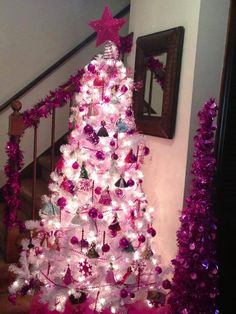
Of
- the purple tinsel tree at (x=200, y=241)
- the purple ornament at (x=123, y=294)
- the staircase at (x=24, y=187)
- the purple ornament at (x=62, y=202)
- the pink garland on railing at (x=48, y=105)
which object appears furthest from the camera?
the pink garland on railing at (x=48, y=105)

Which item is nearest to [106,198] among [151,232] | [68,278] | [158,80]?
[151,232]

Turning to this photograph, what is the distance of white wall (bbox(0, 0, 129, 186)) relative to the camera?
3.59 meters

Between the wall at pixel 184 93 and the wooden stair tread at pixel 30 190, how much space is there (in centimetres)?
105

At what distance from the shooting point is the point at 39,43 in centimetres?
371

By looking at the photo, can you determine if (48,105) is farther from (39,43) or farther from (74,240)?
(39,43)

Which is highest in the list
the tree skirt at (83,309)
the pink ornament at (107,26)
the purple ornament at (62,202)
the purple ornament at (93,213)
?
the pink ornament at (107,26)

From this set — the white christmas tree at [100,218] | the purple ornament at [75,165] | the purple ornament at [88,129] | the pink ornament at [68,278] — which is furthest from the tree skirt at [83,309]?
the purple ornament at [88,129]

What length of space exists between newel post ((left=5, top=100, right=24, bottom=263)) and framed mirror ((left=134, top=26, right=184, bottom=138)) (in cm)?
90

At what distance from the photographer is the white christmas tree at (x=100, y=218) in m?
2.13

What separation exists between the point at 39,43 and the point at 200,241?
2694mm

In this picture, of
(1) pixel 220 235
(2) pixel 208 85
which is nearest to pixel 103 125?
(2) pixel 208 85

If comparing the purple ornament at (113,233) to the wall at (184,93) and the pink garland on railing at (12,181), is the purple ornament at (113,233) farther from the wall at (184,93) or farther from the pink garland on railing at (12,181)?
the pink garland on railing at (12,181)

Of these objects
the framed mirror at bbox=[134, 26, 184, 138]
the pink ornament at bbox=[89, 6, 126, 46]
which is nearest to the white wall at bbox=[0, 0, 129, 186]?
the framed mirror at bbox=[134, 26, 184, 138]

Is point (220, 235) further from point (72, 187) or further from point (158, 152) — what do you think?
point (72, 187)
